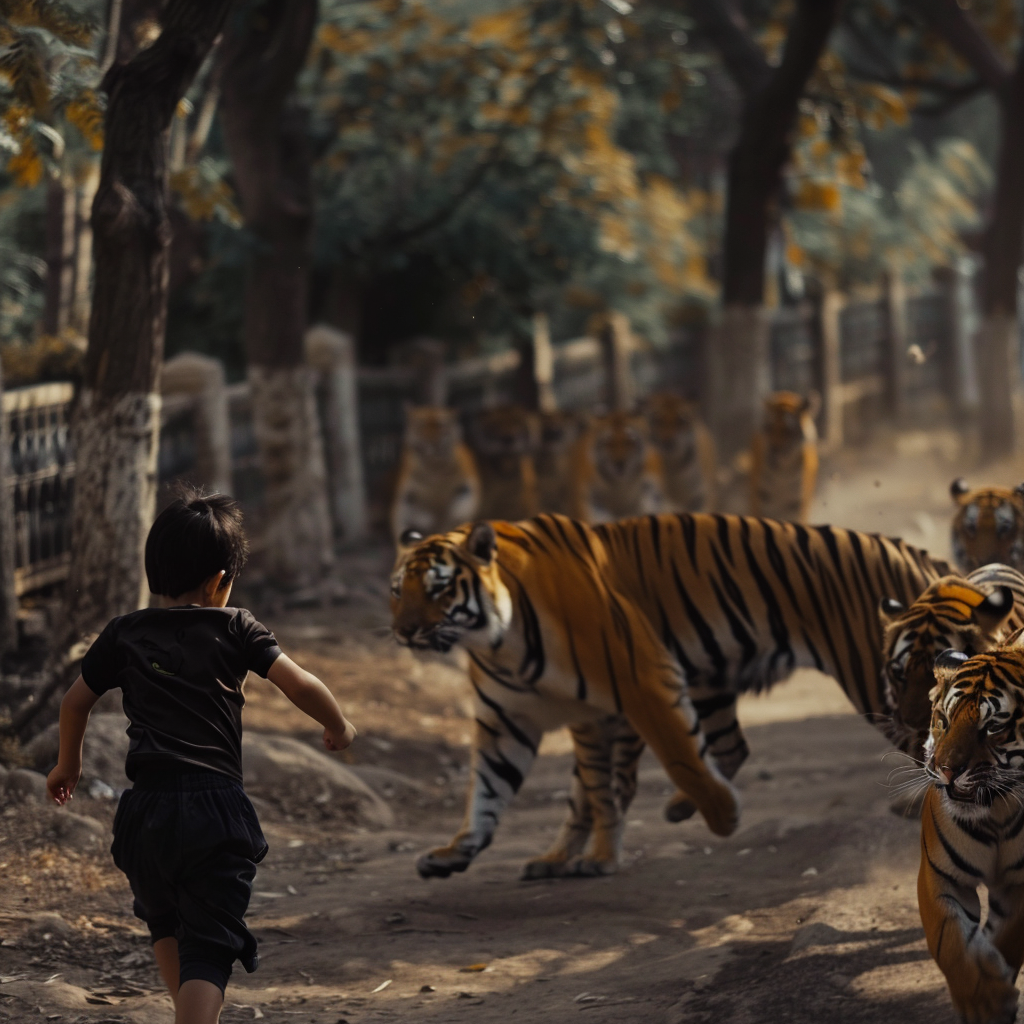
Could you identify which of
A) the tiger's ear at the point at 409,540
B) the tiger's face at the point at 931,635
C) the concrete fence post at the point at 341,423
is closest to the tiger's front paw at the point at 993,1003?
the tiger's face at the point at 931,635

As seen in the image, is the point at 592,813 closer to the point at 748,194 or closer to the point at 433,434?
the point at 433,434

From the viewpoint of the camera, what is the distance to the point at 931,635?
405cm

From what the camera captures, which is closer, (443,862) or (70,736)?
(70,736)

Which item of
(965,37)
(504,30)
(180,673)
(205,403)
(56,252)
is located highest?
(965,37)

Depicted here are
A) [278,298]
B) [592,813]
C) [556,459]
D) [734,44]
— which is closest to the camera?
[592,813]

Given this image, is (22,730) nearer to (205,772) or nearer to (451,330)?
(205,772)

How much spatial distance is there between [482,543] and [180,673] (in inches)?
74.3

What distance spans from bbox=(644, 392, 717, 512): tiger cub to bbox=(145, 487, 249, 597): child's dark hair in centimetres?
819

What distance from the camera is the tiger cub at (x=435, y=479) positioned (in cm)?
1072

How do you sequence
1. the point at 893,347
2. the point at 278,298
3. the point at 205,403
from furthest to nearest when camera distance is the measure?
the point at 893,347, the point at 205,403, the point at 278,298

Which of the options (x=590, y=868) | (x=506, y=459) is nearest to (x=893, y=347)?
(x=506, y=459)

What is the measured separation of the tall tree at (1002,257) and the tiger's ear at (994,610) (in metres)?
12.9

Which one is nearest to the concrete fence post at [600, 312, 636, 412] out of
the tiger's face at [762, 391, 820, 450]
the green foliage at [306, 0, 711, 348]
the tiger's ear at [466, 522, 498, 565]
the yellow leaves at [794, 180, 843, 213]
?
the green foliage at [306, 0, 711, 348]

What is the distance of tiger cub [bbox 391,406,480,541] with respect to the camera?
10.7 metres
